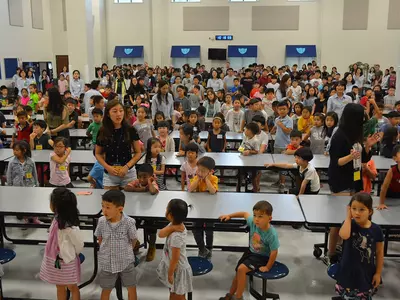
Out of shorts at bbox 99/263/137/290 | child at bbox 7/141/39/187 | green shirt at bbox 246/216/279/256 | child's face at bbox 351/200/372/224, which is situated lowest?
shorts at bbox 99/263/137/290

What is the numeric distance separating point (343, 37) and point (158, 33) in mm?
8205

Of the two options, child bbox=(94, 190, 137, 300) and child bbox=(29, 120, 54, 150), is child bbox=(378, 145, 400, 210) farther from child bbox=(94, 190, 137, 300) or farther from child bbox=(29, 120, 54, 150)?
child bbox=(29, 120, 54, 150)

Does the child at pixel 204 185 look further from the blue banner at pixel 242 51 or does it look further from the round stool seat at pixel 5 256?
the blue banner at pixel 242 51

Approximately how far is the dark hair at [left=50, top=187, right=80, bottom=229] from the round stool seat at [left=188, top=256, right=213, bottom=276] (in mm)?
924

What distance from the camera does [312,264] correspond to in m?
4.25

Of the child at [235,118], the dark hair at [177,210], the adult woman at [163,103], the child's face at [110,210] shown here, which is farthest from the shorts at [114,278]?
the child at [235,118]

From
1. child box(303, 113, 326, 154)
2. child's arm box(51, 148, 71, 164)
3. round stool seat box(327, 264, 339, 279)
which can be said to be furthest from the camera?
child box(303, 113, 326, 154)

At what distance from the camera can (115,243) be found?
312 cm

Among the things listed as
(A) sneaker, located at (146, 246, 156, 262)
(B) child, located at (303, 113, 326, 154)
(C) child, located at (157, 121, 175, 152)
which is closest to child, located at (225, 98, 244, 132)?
(B) child, located at (303, 113, 326, 154)

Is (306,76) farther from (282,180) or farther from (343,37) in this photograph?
(282,180)

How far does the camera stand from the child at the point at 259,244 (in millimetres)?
3180

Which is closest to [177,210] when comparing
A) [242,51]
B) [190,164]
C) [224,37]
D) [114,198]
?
[114,198]

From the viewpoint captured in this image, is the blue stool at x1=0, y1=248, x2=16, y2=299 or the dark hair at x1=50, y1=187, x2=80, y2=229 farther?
the blue stool at x1=0, y1=248, x2=16, y2=299

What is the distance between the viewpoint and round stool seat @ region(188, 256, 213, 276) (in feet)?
10.4
